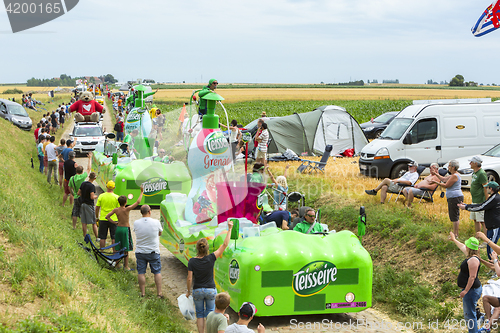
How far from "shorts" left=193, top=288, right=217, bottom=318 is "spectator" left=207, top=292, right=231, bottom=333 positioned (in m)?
1.08

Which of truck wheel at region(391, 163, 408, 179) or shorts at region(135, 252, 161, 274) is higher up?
truck wheel at region(391, 163, 408, 179)

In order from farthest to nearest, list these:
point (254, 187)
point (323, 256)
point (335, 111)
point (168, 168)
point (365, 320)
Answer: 1. point (335, 111)
2. point (168, 168)
3. point (254, 187)
4. point (365, 320)
5. point (323, 256)

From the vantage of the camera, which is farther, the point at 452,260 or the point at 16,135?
the point at 16,135

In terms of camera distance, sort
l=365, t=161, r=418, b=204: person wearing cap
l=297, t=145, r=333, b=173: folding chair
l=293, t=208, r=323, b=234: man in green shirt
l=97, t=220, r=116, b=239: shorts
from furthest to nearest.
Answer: l=297, t=145, r=333, b=173: folding chair
l=365, t=161, r=418, b=204: person wearing cap
l=97, t=220, r=116, b=239: shorts
l=293, t=208, r=323, b=234: man in green shirt

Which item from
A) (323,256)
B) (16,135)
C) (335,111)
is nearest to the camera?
(323,256)

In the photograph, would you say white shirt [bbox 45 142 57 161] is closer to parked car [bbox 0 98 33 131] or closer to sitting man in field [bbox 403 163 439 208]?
sitting man in field [bbox 403 163 439 208]

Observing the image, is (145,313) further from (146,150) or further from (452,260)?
(146,150)

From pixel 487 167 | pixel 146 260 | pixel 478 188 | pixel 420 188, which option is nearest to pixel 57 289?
pixel 146 260

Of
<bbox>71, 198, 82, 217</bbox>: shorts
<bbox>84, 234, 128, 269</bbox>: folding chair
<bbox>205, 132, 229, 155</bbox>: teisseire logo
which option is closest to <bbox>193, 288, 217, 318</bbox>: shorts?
<bbox>205, 132, 229, 155</bbox>: teisseire logo

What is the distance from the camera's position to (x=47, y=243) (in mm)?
7125

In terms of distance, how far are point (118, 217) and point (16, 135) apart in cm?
1833

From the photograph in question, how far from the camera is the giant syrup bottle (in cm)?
814

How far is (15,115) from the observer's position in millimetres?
30500

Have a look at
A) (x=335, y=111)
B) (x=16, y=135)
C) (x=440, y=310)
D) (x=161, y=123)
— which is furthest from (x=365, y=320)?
(x=16, y=135)
